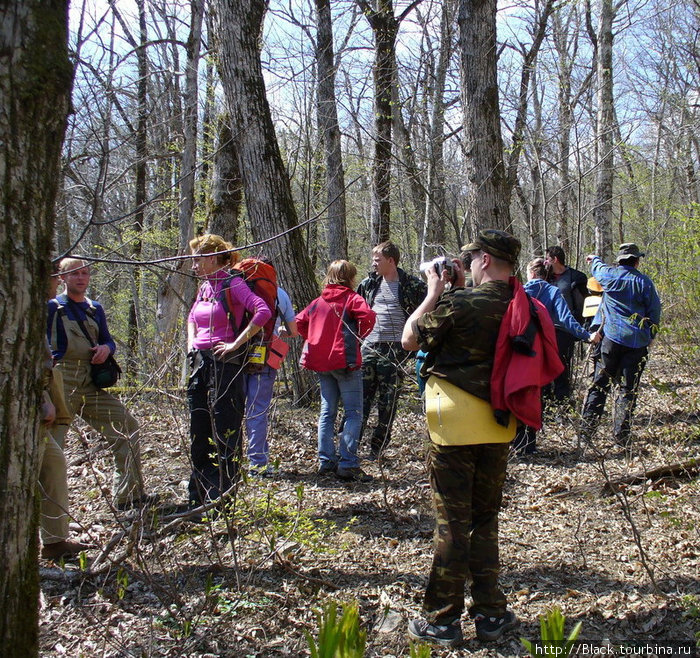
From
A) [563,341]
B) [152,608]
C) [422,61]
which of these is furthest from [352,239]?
[152,608]

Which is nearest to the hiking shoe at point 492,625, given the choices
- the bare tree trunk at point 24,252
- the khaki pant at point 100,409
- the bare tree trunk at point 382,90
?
the bare tree trunk at point 24,252

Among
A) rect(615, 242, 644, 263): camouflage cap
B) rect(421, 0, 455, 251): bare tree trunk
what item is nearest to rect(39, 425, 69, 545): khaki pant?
rect(615, 242, 644, 263): camouflage cap

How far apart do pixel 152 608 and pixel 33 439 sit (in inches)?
65.9

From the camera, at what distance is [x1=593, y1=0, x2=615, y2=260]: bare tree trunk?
9898 millimetres

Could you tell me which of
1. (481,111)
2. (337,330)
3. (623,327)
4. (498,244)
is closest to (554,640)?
(498,244)

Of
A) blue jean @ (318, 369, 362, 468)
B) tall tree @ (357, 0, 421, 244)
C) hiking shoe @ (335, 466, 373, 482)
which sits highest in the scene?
tall tree @ (357, 0, 421, 244)

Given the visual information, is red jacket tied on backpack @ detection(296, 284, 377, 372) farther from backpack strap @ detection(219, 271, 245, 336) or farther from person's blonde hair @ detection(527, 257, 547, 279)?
person's blonde hair @ detection(527, 257, 547, 279)

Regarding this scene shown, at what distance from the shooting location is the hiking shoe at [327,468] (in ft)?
17.5

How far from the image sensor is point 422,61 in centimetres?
1266

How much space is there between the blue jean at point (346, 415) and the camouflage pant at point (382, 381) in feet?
1.05

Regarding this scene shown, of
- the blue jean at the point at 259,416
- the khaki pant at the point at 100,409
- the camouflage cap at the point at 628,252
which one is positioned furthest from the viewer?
the camouflage cap at the point at 628,252

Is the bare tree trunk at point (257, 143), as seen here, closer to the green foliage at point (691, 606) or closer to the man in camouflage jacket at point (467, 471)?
the man in camouflage jacket at point (467, 471)

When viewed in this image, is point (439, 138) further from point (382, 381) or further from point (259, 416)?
point (259, 416)

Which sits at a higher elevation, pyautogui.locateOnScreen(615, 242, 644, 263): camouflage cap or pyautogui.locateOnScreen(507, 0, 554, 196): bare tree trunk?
pyautogui.locateOnScreen(507, 0, 554, 196): bare tree trunk
